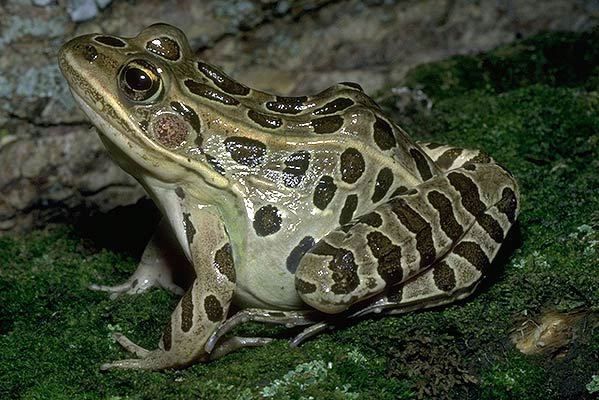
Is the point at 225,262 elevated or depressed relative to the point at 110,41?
depressed

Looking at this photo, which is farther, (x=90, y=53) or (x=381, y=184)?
(x=381, y=184)

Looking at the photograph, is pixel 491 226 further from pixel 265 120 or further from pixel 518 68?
pixel 518 68

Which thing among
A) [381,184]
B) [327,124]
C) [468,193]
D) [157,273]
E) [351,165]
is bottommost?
[157,273]

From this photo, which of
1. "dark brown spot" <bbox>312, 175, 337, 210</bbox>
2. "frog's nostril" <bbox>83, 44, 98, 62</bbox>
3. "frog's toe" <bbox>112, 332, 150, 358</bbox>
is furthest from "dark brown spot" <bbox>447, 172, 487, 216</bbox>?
"frog's nostril" <bbox>83, 44, 98, 62</bbox>

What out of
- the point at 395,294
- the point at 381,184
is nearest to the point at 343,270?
the point at 395,294

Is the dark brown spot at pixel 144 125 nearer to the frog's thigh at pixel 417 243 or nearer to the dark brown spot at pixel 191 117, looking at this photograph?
the dark brown spot at pixel 191 117

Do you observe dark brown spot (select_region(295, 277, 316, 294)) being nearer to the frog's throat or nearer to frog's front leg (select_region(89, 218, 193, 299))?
the frog's throat

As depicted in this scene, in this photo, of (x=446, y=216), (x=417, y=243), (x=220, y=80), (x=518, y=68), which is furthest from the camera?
(x=518, y=68)
